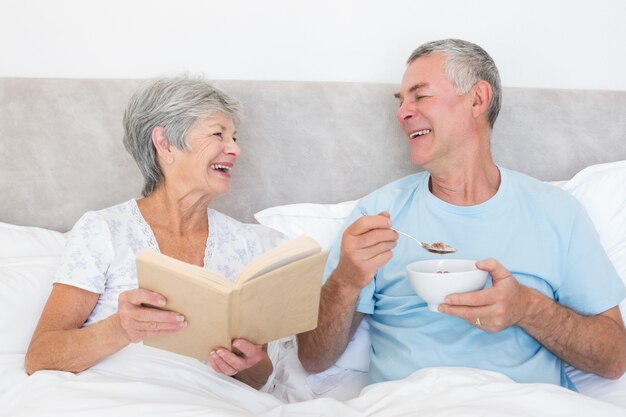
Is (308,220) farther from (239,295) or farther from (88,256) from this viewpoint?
(239,295)

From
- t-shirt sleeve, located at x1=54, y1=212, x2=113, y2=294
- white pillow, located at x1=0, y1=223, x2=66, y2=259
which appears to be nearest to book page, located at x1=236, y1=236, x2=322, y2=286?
t-shirt sleeve, located at x1=54, y1=212, x2=113, y2=294

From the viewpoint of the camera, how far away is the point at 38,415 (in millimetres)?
1236

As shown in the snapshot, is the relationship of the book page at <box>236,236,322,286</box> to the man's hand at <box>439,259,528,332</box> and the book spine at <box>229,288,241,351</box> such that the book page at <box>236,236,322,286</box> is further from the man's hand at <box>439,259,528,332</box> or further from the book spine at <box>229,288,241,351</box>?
the man's hand at <box>439,259,528,332</box>

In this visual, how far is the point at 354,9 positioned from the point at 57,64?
918mm

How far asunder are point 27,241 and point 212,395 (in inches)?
30.9

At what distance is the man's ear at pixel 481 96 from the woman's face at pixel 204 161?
626 mm

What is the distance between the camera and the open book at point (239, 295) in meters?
1.19

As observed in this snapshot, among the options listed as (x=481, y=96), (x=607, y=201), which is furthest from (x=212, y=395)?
(x=607, y=201)

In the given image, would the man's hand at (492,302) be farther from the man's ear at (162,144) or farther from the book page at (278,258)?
the man's ear at (162,144)

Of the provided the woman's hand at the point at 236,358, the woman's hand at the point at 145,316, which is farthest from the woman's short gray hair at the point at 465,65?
the woman's hand at the point at 145,316

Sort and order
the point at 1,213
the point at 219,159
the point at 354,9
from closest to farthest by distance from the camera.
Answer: the point at 219,159
the point at 1,213
the point at 354,9

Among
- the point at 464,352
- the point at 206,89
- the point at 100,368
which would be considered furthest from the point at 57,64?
the point at 464,352

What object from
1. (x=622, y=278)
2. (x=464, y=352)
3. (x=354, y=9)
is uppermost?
(x=354, y=9)

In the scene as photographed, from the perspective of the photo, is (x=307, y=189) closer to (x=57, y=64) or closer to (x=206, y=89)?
(x=206, y=89)
